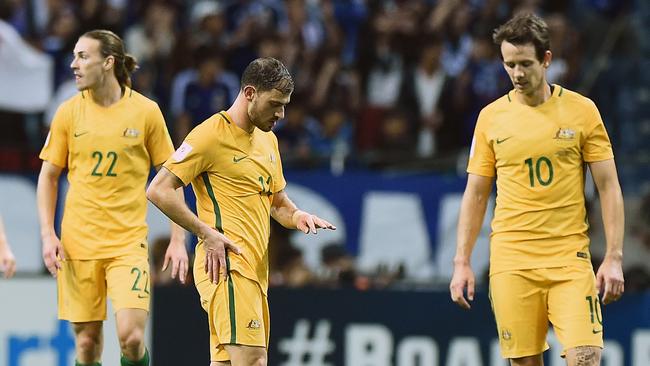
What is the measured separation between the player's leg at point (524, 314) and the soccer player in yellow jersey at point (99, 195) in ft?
7.39

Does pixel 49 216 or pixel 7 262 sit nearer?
pixel 7 262

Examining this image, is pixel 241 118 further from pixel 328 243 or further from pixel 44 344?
pixel 328 243

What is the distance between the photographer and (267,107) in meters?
7.72

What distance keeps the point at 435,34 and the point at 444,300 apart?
4958mm

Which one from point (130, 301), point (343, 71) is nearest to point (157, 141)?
point (130, 301)

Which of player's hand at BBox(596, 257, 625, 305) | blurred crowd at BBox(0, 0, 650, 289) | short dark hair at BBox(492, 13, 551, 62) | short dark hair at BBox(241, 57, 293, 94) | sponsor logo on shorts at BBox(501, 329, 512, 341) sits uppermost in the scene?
blurred crowd at BBox(0, 0, 650, 289)

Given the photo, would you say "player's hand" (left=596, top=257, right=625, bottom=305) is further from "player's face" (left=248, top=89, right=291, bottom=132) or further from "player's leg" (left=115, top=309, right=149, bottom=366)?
"player's leg" (left=115, top=309, right=149, bottom=366)

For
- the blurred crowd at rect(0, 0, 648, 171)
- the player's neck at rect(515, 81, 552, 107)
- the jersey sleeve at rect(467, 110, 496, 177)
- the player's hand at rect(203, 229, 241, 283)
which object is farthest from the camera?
the blurred crowd at rect(0, 0, 648, 171)

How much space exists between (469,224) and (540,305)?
2.14 ft

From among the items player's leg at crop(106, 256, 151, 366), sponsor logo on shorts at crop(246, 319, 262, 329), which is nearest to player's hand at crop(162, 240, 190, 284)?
player's leg at crop(106, 256, 151, 366)

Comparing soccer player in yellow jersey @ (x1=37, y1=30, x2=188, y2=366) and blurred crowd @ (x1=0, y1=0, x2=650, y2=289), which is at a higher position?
blurred crowd @ (x1=0, y1=0, x2=650, y2=289)

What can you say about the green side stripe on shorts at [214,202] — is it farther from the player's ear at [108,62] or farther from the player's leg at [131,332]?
the player's ear at [108,62]

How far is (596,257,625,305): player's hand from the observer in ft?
25.7

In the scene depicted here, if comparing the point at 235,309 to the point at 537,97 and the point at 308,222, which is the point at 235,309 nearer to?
the point at 308,222
